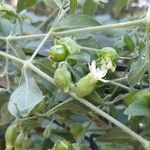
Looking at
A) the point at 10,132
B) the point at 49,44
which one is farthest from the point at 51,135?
the point at 49,44

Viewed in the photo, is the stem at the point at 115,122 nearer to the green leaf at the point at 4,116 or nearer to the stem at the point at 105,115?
the stem at the point at 105,115

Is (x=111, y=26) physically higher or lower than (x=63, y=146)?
higher

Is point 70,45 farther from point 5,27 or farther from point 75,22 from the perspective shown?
point 5,27

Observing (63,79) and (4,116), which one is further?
(4,116)

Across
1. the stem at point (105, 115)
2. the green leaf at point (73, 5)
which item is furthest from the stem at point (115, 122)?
the green leaf at point (73, 5)

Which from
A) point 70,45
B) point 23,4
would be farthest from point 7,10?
point 70,45

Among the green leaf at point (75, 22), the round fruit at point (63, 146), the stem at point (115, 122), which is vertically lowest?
the round fruit at point (63, 146)

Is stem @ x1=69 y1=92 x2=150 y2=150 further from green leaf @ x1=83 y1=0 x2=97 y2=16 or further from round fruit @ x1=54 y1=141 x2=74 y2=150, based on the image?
green leaf @ x1=83 y1=0 x2=97 y2=16
